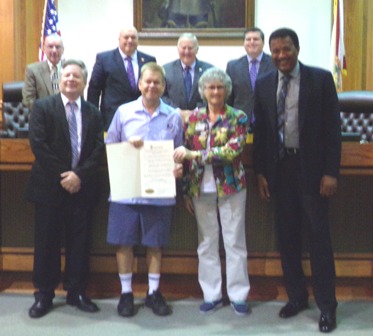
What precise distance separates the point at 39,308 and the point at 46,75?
85.9 inches

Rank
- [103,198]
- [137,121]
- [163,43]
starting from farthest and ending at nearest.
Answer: [163,43] → [103,198] → [137,121]

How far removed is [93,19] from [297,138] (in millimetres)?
4951

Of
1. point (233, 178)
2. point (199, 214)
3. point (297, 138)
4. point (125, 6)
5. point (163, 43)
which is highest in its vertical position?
point (125, 6)

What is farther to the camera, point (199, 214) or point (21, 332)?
point (199, 214)

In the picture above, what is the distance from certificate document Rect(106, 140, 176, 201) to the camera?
3.36m

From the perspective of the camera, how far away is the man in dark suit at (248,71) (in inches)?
186

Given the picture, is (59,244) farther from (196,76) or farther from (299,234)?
(196,76)

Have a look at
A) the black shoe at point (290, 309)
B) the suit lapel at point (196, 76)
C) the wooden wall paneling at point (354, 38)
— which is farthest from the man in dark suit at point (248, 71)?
the wooden wall paneling at point (354, 38)

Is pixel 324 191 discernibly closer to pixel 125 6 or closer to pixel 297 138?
pixel 297 138

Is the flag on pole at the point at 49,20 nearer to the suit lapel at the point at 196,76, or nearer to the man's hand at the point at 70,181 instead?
the suit lapel at the point at 196,76

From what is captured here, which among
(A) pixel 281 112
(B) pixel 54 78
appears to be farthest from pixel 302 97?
(B) pixel 54 78

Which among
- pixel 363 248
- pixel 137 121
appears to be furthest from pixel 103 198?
pixel 363 248

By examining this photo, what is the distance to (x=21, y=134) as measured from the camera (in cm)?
394

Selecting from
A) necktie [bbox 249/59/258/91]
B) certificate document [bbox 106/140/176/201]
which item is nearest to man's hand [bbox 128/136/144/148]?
certificate document [bbox 106/140/176/201]
